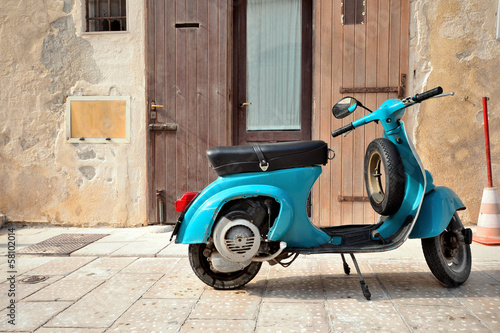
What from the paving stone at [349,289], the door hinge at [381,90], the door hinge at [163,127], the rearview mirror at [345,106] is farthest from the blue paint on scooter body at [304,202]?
the door hinge at [163,127]

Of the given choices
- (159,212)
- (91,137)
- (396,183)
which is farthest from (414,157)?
(91,137)

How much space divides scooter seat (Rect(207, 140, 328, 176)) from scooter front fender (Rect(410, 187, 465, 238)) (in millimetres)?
801

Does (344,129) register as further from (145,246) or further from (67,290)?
(145,246)

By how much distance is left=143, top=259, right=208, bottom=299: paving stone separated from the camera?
298 centimetres

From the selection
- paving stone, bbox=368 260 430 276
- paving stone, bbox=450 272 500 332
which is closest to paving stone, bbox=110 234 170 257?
paving stone, bbox=368 260 430 276

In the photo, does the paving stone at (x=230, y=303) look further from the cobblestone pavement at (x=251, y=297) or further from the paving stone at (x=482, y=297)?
the paving stone at (x=482, y=297)

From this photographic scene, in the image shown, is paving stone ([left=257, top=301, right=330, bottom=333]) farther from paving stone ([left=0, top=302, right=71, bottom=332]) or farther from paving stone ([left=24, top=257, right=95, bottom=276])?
paving stone ([left=24, top=257, right=95, bottom=276])

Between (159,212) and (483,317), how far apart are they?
374 cm

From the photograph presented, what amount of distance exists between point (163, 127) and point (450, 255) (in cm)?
348

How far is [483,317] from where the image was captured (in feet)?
8.14

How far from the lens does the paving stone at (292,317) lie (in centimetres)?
238

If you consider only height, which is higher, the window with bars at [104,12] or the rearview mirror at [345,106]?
the window with bars at [104,12]

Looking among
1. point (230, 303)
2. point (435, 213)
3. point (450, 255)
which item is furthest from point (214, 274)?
point (450, 255)

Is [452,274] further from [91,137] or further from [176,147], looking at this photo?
[91,137]
